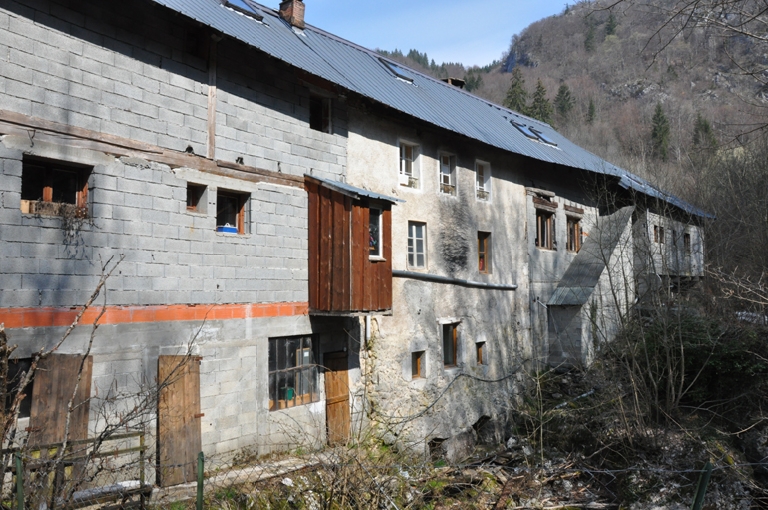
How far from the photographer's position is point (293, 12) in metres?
15.3

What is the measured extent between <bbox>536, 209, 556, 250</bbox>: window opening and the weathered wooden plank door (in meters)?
14.4

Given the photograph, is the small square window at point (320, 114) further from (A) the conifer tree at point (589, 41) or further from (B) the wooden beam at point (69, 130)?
(A) the conifer tree at point (589, 41)

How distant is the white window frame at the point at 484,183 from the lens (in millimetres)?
17062

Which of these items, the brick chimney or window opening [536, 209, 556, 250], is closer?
the brick chimney

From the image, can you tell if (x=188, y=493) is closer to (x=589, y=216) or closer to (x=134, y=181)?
(x=134, y=181)

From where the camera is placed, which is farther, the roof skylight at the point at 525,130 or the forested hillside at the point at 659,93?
the roof skylight at the point at 525,130

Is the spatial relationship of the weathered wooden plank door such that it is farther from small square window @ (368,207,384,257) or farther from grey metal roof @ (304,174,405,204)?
small square window @ (368,207,384,257)

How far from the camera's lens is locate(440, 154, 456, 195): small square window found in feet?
52.5

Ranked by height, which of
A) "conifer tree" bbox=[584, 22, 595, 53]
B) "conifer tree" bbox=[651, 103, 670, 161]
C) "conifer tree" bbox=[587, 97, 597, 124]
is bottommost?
"conifer tree" bbox=[651, 103, 670, 161]

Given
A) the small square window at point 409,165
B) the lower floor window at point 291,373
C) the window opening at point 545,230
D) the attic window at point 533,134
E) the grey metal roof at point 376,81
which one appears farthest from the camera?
the attic window at point 533,134

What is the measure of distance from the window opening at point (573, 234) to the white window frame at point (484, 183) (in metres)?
5.10

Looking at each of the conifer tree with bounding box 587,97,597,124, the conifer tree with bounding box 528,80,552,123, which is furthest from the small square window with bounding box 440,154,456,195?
the conifer tree with bounding box 587,97,597,124

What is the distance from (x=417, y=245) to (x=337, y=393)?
14.0ft

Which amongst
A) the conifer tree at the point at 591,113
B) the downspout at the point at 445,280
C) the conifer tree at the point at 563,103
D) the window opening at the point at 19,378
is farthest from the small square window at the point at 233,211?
the conifer tree at the point at 591,113
